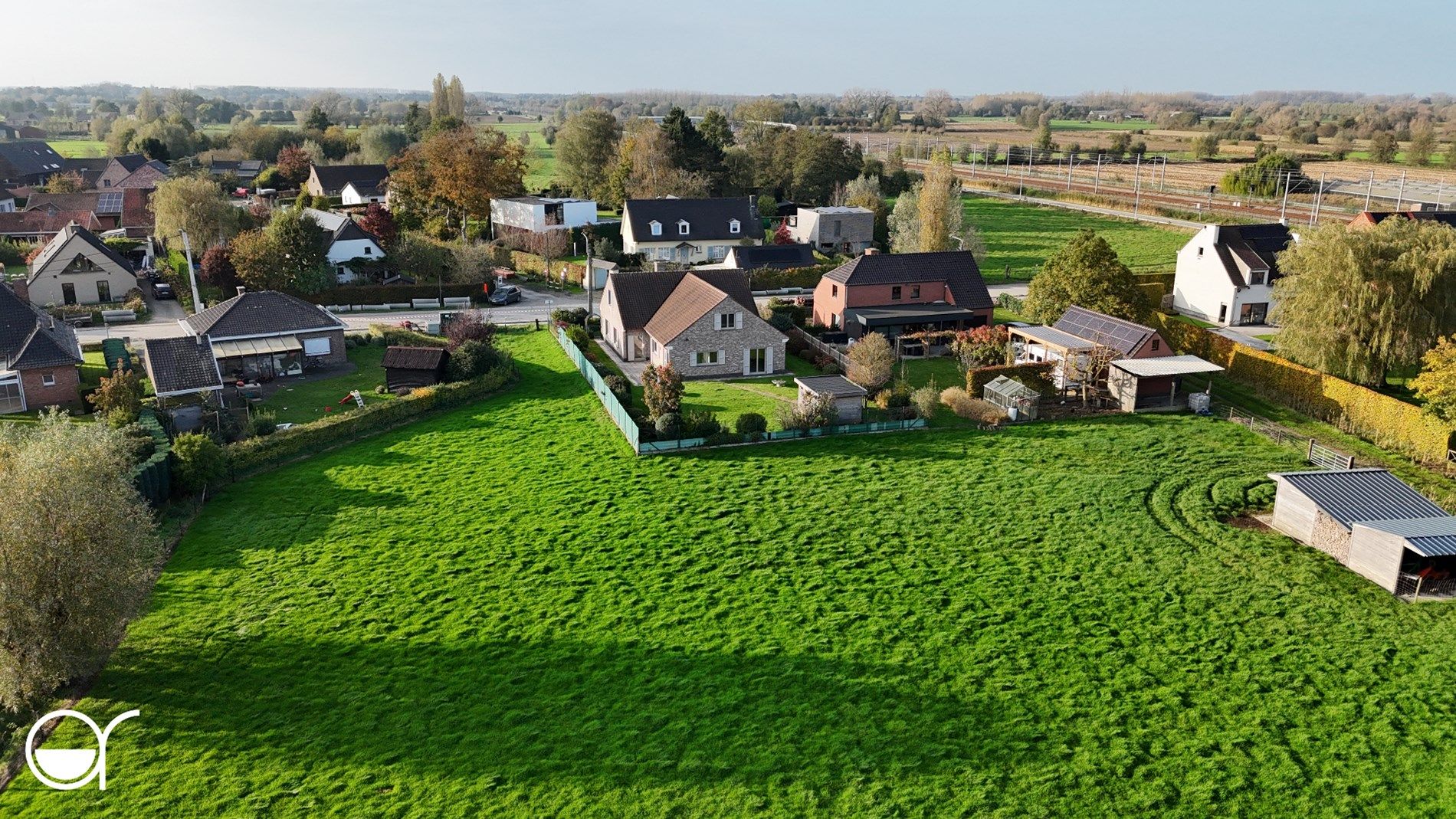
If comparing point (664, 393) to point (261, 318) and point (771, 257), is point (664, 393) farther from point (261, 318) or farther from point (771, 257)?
point (771, 257)

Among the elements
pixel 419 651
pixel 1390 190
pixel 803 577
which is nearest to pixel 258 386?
pixel 419 651

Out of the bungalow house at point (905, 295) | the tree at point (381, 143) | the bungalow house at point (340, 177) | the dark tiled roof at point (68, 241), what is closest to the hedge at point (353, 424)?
the bungalow house at point (905, 295)

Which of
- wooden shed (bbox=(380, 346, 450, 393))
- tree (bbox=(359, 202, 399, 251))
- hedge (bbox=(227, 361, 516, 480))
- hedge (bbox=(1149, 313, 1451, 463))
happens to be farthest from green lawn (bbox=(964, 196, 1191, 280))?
tree (bbox=(359, 202, 399, 251))

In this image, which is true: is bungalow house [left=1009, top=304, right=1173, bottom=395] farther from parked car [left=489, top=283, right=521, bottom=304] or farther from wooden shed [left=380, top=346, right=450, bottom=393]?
parked car [left=489, top=283, right=521, bottom=304]

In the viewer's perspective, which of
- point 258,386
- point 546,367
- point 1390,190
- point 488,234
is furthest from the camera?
point 1390,190

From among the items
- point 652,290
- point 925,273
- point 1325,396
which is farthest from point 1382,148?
point 652,290

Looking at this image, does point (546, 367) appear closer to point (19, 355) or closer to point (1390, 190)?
point (19, 355)
